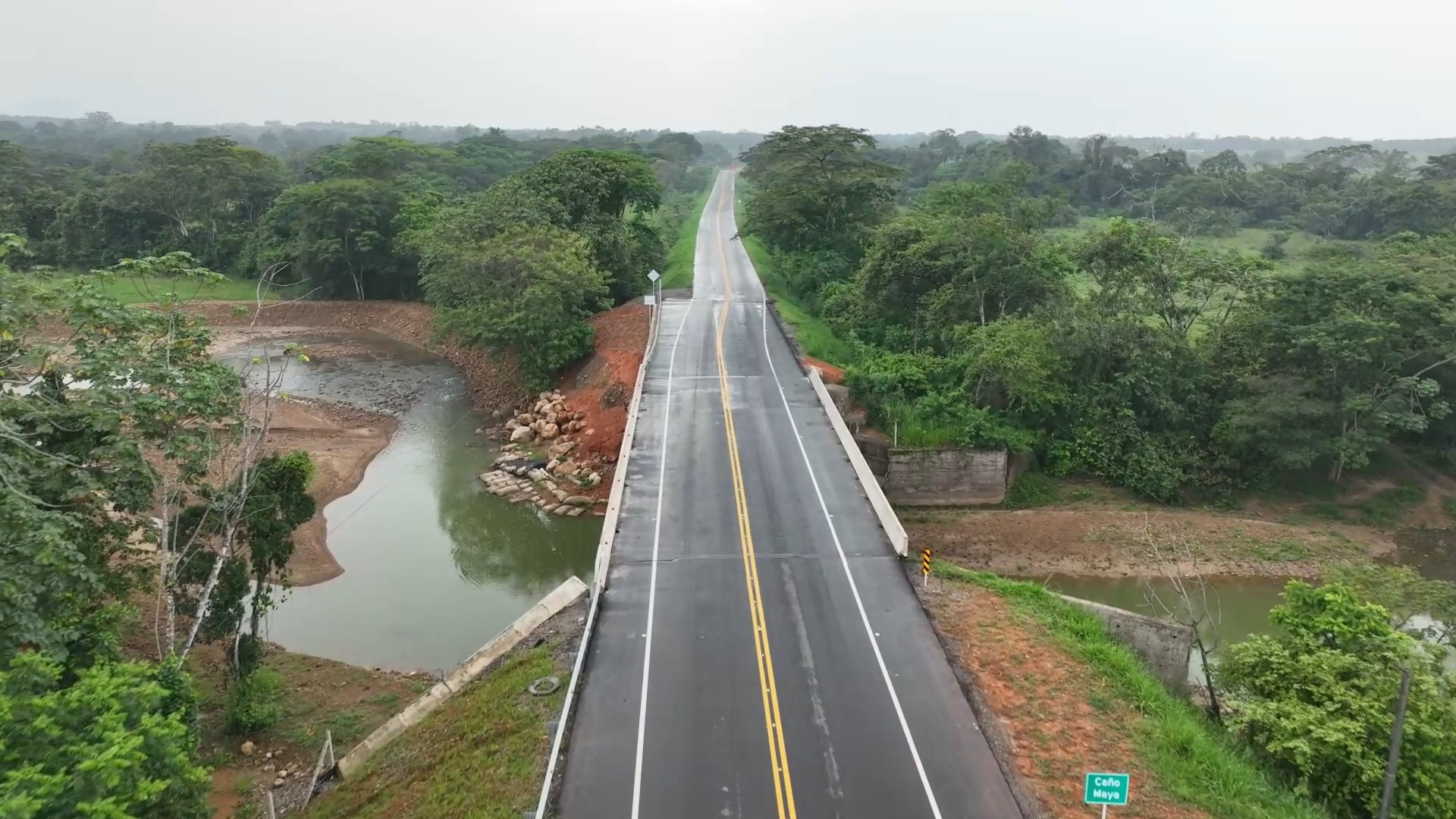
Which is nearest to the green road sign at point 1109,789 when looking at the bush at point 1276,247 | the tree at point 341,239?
the bush at point 1276,247

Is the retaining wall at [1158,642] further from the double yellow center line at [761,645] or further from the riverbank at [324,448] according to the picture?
the riverbank at [324,448]

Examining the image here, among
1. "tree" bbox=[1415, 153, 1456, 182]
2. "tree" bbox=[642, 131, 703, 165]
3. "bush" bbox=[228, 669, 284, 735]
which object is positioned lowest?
"bush" bbox=[228, 669, 284, 735]

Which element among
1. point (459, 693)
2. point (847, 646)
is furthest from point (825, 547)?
point (459, 693)

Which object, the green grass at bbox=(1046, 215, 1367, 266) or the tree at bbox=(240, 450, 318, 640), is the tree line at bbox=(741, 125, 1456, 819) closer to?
the tree at bbox=(240, 450, 318, 640)

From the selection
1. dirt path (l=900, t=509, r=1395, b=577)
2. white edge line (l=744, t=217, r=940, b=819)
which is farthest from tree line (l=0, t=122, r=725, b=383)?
dirt path (l=900, t=509, r=1395, b=577)

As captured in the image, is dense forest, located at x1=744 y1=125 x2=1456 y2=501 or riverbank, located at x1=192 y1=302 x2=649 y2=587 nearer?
dense forest, located at x1=744 y1=125 x2=1456 y2=501

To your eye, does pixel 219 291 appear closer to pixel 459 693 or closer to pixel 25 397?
pixel 25 397

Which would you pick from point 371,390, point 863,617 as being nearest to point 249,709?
point 863,617
